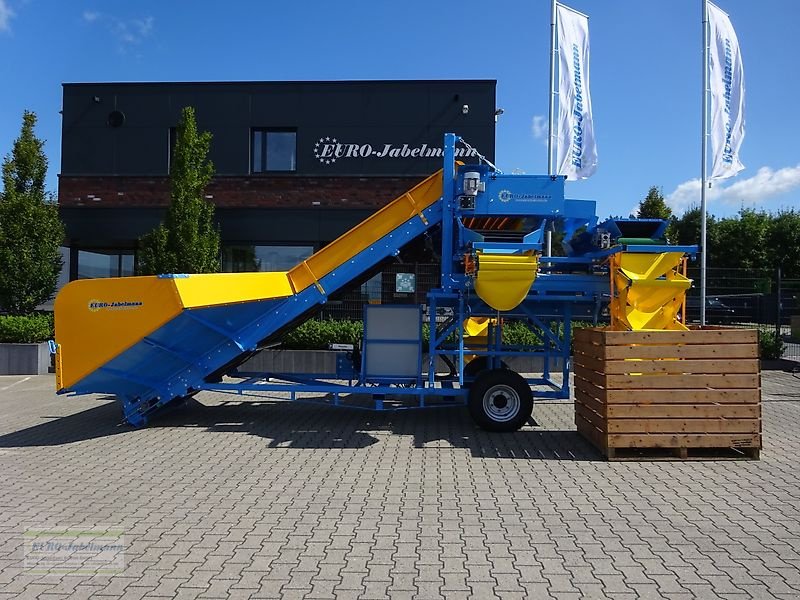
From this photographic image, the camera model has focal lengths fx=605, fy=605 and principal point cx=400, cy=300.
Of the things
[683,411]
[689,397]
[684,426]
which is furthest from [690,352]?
[684,426]

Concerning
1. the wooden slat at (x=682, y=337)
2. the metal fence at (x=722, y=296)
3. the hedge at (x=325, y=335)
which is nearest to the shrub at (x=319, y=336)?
the hedge at (x=325, y=335)

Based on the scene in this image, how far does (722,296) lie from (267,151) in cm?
1276

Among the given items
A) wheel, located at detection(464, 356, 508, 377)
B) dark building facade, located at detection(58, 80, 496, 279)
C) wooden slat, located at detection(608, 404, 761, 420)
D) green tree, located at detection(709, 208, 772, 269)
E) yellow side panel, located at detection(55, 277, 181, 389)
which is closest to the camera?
wooden slat, located at detection(608, 404, 761, 420)

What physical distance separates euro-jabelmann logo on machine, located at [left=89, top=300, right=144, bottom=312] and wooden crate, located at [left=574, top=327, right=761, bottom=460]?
5487 millimetres

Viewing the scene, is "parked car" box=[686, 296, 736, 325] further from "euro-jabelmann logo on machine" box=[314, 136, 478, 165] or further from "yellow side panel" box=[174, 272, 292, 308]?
"yellow side panel" box=[174, 272, 292, 308]

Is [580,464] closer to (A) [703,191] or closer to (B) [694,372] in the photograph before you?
(B) [694,372]

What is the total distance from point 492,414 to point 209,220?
1000 cm

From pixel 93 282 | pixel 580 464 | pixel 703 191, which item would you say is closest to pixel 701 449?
pixel 580 464

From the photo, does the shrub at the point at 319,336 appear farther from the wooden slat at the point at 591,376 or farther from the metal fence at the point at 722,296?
the wooden slat at the point at 591,376

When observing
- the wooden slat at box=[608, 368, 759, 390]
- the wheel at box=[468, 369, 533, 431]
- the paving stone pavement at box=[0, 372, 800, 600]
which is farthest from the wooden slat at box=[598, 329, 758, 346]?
the wheel at box=[468, 369, 533, 431]

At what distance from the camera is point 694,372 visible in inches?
259

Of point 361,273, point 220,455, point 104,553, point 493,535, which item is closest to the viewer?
point 104,553

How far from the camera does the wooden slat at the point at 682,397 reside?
21.5ft

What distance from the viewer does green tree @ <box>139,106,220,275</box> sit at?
46.4 feet
